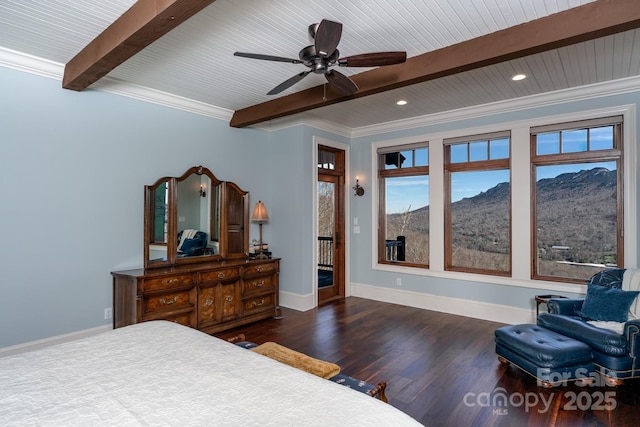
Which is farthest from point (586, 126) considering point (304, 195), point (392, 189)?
point (304, 195)

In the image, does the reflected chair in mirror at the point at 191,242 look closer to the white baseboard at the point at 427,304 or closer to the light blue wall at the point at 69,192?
the light blue wall at the point at 69,192

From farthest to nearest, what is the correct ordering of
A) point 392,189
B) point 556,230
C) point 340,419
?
point 392,189
point 556,230
point 340,419

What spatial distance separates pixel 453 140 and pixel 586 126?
1.54 metres

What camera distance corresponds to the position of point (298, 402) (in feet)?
4.27

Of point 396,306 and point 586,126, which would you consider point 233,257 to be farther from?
point 586,126

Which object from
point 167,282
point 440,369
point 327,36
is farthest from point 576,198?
point 167,282

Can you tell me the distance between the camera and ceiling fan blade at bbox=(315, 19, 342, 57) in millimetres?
2049

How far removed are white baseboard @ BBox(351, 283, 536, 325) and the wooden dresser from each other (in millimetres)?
1773

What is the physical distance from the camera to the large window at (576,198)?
158 inches

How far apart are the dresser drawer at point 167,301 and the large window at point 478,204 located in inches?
141

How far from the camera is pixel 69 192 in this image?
347 centimetres

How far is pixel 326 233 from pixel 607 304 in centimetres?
371

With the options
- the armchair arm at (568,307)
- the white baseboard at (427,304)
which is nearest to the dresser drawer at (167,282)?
the white baseboard at (427,304)

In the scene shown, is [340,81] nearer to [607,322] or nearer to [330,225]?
[607,322]
